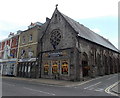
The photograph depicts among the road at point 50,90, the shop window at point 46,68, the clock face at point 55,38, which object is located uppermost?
the clock face at point 55,38

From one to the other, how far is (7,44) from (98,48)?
93.9ft

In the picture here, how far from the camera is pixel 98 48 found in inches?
1164

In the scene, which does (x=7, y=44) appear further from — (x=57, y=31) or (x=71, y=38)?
(x=71, y=38)

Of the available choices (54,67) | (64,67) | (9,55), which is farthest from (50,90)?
(9,55)

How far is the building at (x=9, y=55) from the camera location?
35.3m

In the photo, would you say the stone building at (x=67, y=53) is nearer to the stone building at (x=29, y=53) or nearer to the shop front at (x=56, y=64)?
the shop front at (x=56, y=64)

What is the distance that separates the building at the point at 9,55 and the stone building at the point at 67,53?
11.2m

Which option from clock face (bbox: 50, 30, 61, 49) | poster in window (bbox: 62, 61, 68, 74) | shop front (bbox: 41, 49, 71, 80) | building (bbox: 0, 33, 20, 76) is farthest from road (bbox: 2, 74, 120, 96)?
building (bbox: 0, 33, 20, 76)

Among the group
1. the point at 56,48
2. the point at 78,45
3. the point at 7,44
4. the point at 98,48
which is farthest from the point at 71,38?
the point at 7,44

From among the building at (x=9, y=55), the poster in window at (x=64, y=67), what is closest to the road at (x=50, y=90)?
the poster in window at (x=64, y=67)

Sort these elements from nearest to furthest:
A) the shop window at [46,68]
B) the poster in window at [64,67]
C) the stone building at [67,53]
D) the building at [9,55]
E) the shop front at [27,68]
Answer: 1. the stone building at [67,53]
2. the poster in window at [64,67]
3. the shop window at [46,68]
4. the shop front at [27,68]
5. the building at [9,55]

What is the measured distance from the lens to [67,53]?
Result: 23.2m

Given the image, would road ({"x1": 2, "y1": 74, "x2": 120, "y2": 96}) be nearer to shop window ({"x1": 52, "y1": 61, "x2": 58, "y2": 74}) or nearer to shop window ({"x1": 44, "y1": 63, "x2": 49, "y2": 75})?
shop window ({"x1": 52, "y1": 61, "x2": 58, "y2": 74})

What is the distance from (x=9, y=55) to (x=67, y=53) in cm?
2210
